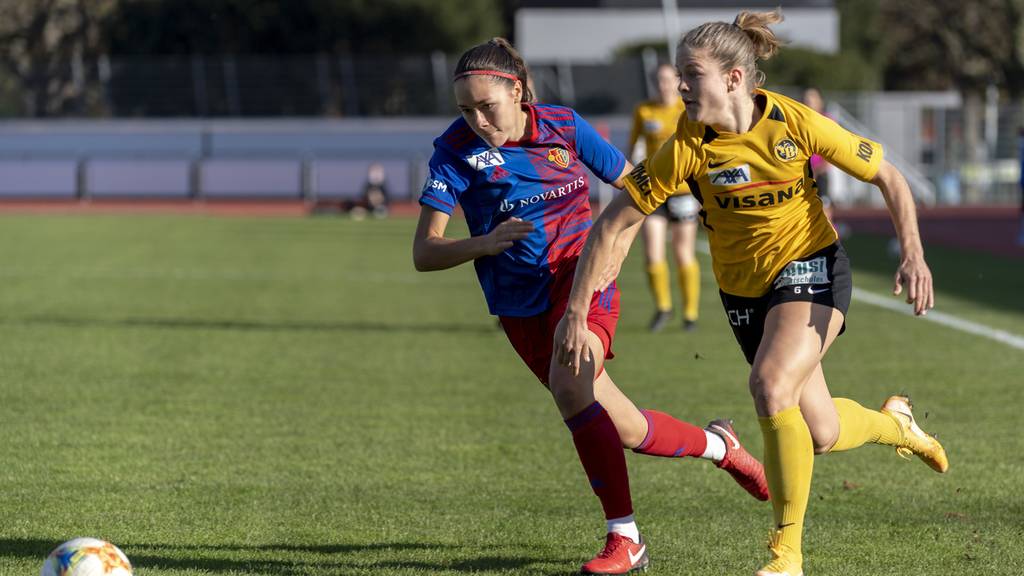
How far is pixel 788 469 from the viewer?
4.56 meters

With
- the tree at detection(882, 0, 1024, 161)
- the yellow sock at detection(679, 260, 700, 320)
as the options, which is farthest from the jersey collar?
the tree at detection(882, 0, 1024, 161)

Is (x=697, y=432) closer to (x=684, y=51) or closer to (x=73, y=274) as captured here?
(x=684, y=51)

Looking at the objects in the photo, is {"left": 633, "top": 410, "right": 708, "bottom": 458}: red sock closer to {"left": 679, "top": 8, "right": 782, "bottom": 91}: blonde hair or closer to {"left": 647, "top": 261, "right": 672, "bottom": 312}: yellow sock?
{"left": 679, "top": 8, "right": 782, "bottom": 91}: blonde hair

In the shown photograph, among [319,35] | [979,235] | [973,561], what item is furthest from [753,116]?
[319,35]

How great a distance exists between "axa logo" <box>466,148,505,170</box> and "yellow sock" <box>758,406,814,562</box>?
1.22 metres

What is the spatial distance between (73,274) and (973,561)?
48.4 ft

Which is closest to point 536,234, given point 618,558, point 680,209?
point 618,558

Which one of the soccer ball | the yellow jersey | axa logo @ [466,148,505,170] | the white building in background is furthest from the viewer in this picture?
the white building in background

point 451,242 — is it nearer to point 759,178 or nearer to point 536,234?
point 536,234

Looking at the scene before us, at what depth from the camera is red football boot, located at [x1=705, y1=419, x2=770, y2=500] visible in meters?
5.42

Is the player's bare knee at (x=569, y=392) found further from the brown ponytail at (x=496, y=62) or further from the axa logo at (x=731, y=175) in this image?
the brown ponytail at (x=496, y=62)

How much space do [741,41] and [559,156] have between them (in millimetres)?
785

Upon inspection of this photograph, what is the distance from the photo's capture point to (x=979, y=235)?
84.7 feet

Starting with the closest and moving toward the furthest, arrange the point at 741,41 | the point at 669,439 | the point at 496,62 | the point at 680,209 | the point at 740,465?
the point at 741,41 → the point at 496,62 → the point at 669,439 → the point at 740,465 → the point at 680,209
